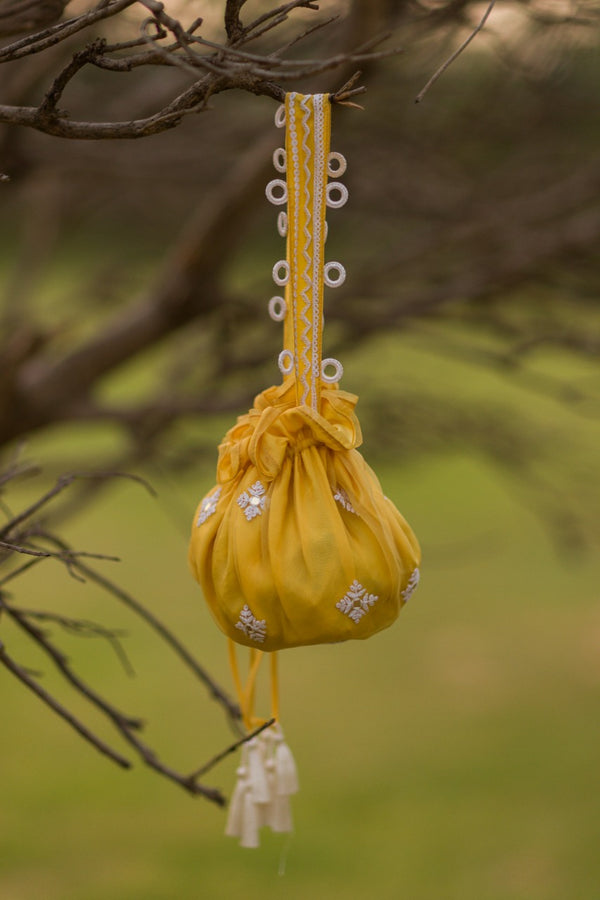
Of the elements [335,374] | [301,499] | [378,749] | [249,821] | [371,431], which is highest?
[371,431]

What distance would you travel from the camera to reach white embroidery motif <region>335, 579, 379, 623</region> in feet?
3.31

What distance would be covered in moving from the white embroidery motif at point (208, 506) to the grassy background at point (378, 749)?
145cm

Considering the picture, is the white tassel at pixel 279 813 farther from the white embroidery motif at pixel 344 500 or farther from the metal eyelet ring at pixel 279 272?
the metal eyelet ring at pixel 279 272

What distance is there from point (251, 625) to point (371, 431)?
154 cm

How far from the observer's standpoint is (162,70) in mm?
2578

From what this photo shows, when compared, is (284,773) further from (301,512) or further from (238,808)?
(301,512)

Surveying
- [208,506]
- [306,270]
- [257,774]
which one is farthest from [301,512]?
[257,774]

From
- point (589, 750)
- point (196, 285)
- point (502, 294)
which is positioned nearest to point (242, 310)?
point (196, 285)

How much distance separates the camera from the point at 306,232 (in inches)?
38.8

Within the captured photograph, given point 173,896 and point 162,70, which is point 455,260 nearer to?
point 162,70

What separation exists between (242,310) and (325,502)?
3.73ft

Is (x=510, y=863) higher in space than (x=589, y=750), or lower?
lower

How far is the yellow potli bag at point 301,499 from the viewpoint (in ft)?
3.23

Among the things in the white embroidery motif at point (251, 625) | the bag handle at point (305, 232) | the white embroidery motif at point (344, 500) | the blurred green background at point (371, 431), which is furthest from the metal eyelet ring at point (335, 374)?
the blurred green background at point (371, 431)
